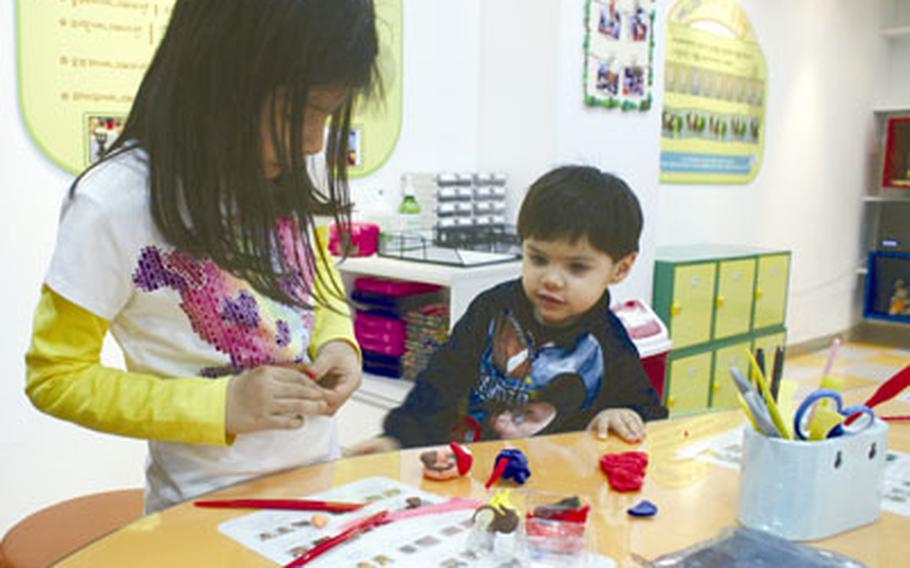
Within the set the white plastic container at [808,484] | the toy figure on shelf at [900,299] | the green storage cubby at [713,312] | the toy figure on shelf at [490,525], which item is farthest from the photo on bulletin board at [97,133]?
the toy figure on shelf at [900,299]

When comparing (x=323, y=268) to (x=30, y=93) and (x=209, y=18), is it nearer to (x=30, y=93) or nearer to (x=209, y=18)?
(x=209, y=18)

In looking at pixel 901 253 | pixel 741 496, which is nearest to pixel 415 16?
pixel 741 496

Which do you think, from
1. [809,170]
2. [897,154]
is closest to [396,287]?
[809,170]

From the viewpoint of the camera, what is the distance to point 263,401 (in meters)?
0.90

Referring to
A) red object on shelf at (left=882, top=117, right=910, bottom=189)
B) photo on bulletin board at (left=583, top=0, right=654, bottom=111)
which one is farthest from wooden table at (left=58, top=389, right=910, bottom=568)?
red object on shelf at (left=882, top=117, right=910, bottom=189)

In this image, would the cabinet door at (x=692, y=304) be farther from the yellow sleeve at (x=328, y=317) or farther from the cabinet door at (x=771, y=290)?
the yellow sleeve at (x=328, y=317)

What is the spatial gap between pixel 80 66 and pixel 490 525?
1.72 m

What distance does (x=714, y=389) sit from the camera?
11.2ft

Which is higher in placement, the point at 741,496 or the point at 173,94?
the point at 173,94

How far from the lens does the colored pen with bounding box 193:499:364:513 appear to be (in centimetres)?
85

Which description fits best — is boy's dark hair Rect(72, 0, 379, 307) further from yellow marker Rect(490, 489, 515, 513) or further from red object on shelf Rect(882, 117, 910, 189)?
red object on shelf Rect(882, 117, 910, 189)

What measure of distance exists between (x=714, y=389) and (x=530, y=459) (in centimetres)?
256

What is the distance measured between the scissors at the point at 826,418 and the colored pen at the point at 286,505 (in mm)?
450

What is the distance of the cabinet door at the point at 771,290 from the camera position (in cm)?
372
